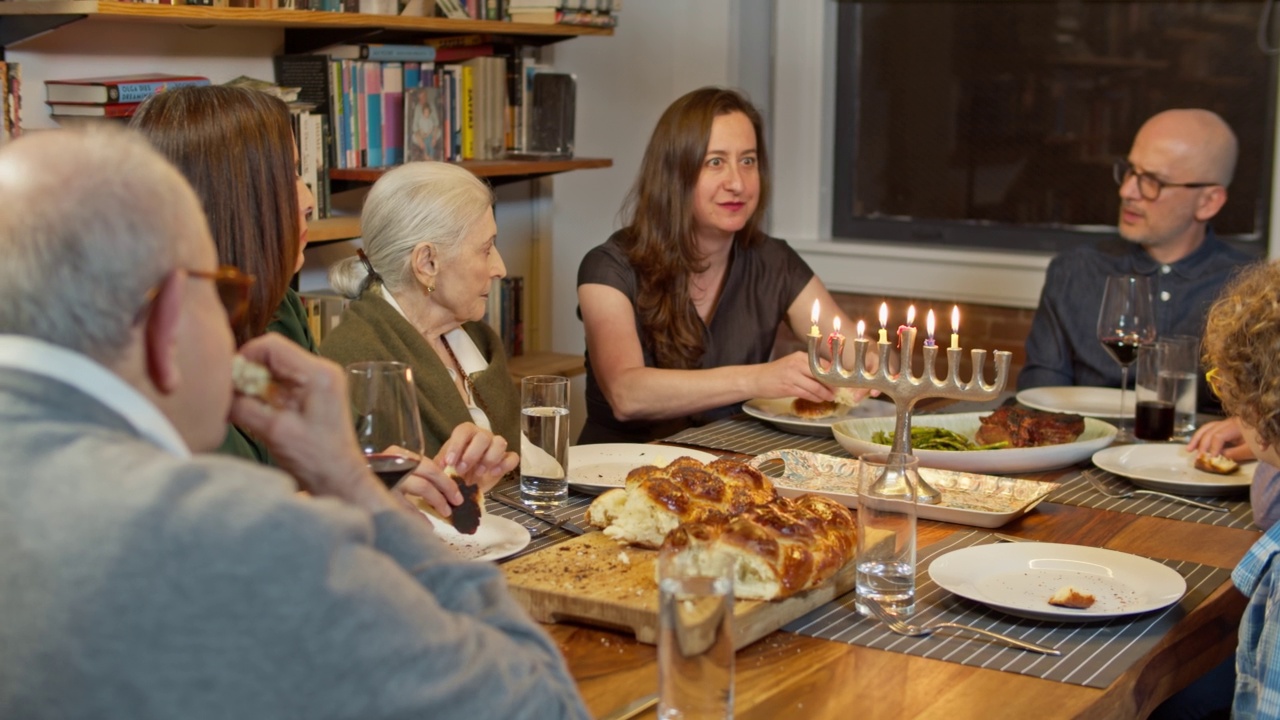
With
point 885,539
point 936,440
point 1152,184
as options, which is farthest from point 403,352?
point 1152,184

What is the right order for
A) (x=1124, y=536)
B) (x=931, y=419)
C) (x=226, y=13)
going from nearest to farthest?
(x=1124, y=536) < (x=931, y=419) < (x=226, y=13)

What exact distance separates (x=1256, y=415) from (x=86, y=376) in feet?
4.42

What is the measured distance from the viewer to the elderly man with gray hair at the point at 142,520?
0.82 meters

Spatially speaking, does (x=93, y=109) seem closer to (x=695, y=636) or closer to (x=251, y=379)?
(x=251, y=379)

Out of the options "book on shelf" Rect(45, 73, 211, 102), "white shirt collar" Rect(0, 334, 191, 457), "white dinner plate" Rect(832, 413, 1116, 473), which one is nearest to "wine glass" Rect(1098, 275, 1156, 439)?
"white dinner plate" Rect(832, 413, 1116, 473)

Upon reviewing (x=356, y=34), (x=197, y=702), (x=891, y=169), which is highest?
(x=356, y=34)

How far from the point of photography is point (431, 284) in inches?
94.0

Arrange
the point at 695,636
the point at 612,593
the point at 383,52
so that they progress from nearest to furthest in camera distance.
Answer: the point at 695,636 < the point at 612,593 < the point at 383,52

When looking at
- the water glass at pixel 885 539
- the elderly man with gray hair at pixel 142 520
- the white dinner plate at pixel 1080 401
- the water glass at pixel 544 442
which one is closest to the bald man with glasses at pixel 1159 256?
the white dinner plate at pixel 1080 401

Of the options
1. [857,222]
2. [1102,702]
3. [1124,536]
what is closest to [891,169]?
[857,222]

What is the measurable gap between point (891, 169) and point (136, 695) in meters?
4.11

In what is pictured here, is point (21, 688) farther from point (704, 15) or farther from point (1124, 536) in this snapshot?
point (704, 15)

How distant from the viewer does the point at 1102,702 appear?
1.33 meters

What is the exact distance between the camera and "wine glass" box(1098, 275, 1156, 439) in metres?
2.59
